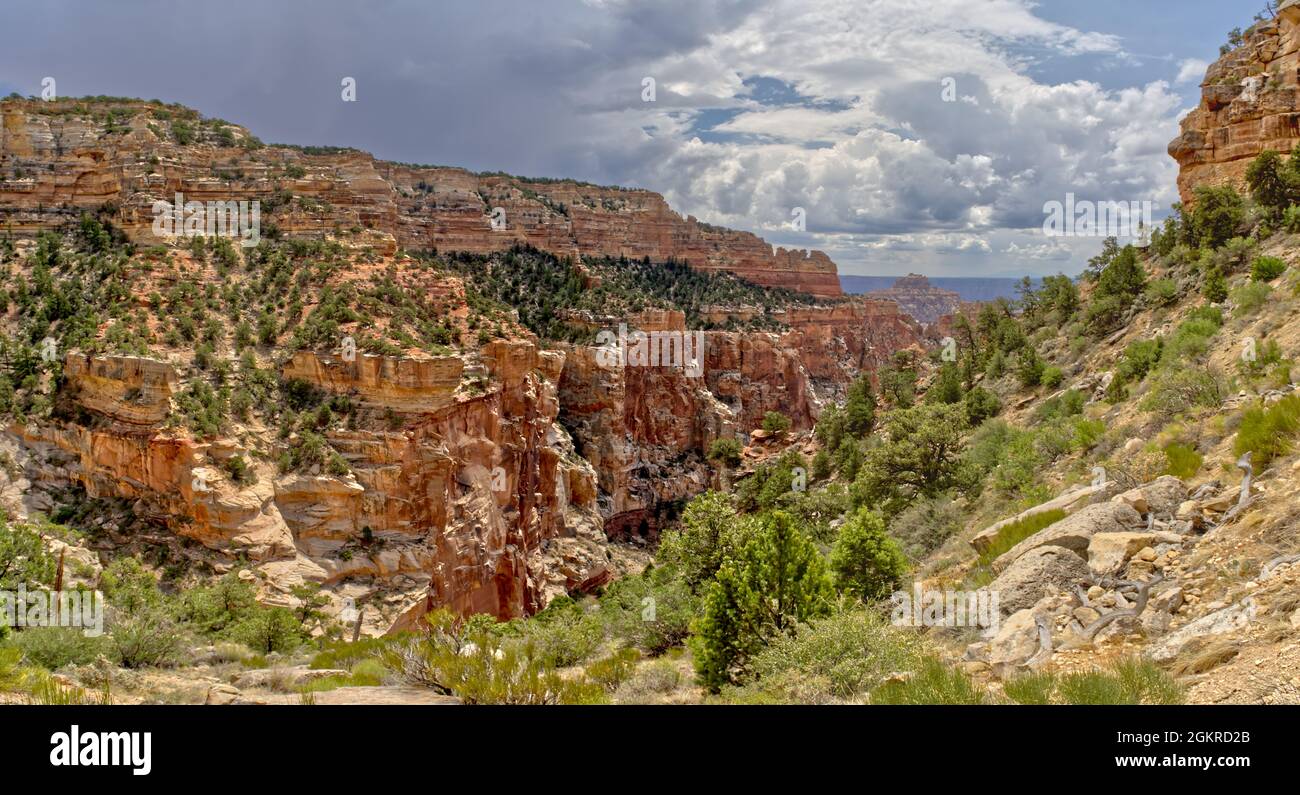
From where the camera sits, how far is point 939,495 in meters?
22.0

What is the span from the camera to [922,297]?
594 ft

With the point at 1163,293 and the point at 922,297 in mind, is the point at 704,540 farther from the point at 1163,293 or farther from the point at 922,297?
the point at 922,297

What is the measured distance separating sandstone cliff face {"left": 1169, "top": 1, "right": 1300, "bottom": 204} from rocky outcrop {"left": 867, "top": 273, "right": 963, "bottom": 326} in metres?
143

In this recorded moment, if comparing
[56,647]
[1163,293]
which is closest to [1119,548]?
[56,647]

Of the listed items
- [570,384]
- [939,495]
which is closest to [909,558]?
[939,495]

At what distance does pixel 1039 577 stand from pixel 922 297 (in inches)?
7268

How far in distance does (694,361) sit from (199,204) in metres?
37.5

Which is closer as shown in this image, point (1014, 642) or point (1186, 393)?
point (1014, 642)

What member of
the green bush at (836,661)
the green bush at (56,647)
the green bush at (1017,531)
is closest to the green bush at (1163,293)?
the green bush at (1017,531)

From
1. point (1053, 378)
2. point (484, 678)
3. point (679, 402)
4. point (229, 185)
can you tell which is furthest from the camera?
point (679, 402)

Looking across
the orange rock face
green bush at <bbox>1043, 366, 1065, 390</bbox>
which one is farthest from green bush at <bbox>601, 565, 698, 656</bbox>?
the orange rock face

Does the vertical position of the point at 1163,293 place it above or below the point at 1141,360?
above

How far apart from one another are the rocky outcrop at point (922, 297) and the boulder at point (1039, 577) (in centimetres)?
16561
